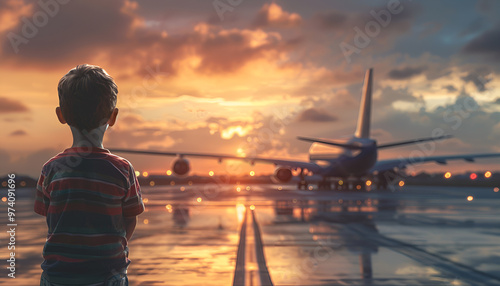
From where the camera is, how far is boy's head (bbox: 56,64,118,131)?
2.97 metres

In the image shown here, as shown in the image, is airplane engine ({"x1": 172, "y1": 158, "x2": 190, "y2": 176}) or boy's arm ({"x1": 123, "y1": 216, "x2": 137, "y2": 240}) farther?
airplane engine ({"x1": 172, "y1": 158, "x2": 190, "y2": 176})

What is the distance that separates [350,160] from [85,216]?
44791mm

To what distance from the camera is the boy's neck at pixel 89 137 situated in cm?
312

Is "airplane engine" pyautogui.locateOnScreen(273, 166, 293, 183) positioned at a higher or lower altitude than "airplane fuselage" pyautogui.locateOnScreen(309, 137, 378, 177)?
lower

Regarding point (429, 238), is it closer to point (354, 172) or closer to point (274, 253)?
point (274, 253)

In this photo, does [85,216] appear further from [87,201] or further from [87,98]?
[87,98]

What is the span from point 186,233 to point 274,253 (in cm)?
470

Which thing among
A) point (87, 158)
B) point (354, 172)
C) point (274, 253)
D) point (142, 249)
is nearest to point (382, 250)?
point (274, 253)

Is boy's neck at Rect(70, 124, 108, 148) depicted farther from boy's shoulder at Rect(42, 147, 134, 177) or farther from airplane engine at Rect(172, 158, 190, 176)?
airplane engine at Rect(172, 158, 190, 176)

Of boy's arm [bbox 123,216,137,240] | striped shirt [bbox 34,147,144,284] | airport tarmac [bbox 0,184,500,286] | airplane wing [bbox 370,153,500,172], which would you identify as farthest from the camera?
airplane wing [bbox 370,153,500,172]

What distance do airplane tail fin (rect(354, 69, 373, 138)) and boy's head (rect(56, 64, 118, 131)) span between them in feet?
168

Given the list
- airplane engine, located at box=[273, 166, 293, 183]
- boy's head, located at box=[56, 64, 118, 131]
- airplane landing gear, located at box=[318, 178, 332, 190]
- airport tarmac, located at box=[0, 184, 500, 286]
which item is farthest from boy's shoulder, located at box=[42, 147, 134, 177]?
airplane landing gear, located at box=[318, 178, 332, 190]

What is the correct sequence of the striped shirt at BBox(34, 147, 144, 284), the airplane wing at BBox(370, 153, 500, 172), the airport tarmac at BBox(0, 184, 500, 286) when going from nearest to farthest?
the striped shirt at BBox(34, 147, 144, 284)
the airport tarmac at BBox(0, 184, 500, 286)
the airplane wing at BBox(370, 153, 500, 172)

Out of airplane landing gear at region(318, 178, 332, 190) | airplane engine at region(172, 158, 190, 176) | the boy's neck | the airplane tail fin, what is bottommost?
the boy's neck
